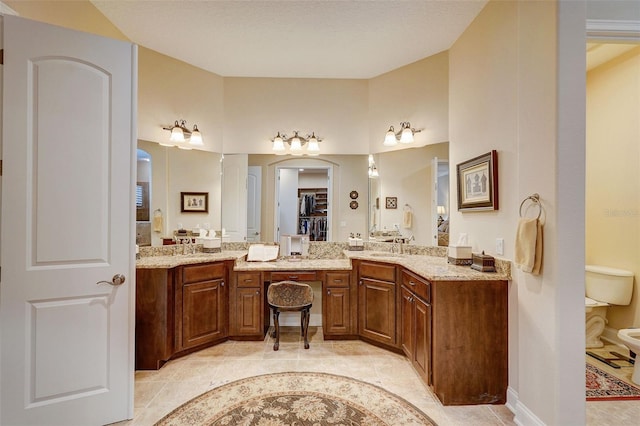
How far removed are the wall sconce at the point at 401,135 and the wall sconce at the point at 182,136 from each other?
7.47 feet

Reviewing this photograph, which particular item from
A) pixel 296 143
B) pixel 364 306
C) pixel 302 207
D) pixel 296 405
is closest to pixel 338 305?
pixel 364 306

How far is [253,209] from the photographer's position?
12.0ft

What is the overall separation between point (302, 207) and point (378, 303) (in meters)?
1.50

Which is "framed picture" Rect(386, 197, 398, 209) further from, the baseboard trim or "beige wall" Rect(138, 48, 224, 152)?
"beige wall" Rect(138, 48, 224, 152)

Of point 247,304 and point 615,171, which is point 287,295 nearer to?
point 247,304

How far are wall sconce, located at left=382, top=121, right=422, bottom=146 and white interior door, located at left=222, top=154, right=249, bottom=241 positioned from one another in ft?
6.03

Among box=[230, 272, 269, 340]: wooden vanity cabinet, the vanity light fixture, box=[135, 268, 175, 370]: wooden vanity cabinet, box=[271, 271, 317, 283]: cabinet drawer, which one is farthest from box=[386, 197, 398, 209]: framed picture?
box=[135, 268, 175, 370]: wooden vanity cabinet

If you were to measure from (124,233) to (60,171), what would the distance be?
52 centimetres

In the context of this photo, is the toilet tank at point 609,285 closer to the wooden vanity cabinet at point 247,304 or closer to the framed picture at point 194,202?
the wooden vanity cabinet at point 247,304

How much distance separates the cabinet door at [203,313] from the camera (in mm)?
2789

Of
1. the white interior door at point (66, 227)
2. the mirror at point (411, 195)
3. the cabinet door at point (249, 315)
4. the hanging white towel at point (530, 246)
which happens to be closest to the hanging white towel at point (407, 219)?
the mirror at point (411, 195)

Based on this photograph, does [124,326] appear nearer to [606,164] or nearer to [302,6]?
[302,6]

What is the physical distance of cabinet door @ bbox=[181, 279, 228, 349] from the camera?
2789 mm

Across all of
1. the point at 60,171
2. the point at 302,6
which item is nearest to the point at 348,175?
the point at 302,6
